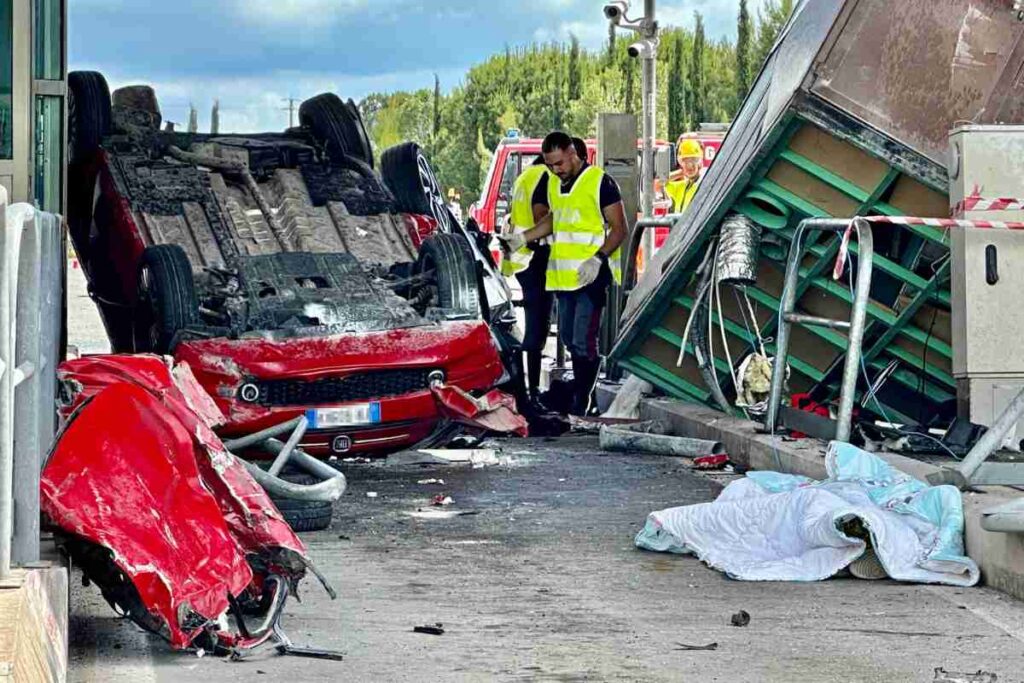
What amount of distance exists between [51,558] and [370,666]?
0.93 metres

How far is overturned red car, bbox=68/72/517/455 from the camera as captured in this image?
28.0ft

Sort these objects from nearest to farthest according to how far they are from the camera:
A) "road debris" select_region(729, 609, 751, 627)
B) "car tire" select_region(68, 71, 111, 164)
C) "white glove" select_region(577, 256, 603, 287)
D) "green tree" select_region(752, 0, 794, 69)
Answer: "road debris" select_region(729, 609, 751, 627)
"car tire" select_region(68, 71, 111, 164)
"white glove" select_region(577, 256, 603, 287)
"green tree" select_region(752, 0, 794, 69)

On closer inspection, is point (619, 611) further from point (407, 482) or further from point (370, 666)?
point (407, 482)

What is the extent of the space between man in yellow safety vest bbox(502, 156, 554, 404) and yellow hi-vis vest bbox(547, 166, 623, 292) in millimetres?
181

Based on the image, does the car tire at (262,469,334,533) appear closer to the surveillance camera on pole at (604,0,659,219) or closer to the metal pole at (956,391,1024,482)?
the metal pole at (956,391,1024,482)

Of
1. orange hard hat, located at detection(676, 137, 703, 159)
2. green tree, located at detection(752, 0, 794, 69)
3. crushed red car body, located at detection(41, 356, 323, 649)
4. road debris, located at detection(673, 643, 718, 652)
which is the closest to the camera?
crushed red car body, located at detection(41, 356, 323, 649)

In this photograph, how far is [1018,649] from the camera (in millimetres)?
5094

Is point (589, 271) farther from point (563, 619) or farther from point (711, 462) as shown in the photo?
point (563, 619)

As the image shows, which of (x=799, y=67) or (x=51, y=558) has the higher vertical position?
(x=799, y=67)

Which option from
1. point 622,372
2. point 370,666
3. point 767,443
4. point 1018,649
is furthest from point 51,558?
point 622,372

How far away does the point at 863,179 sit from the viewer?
8.91m

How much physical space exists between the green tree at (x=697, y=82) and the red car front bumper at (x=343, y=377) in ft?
140

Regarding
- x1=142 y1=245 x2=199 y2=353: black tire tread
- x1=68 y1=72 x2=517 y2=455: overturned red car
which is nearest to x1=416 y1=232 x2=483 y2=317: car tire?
x1=68 y1=72 x2=517 y2=455: overturned red car

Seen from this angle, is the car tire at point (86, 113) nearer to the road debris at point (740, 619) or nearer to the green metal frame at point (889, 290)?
the green metal frame at point (889, 290)
